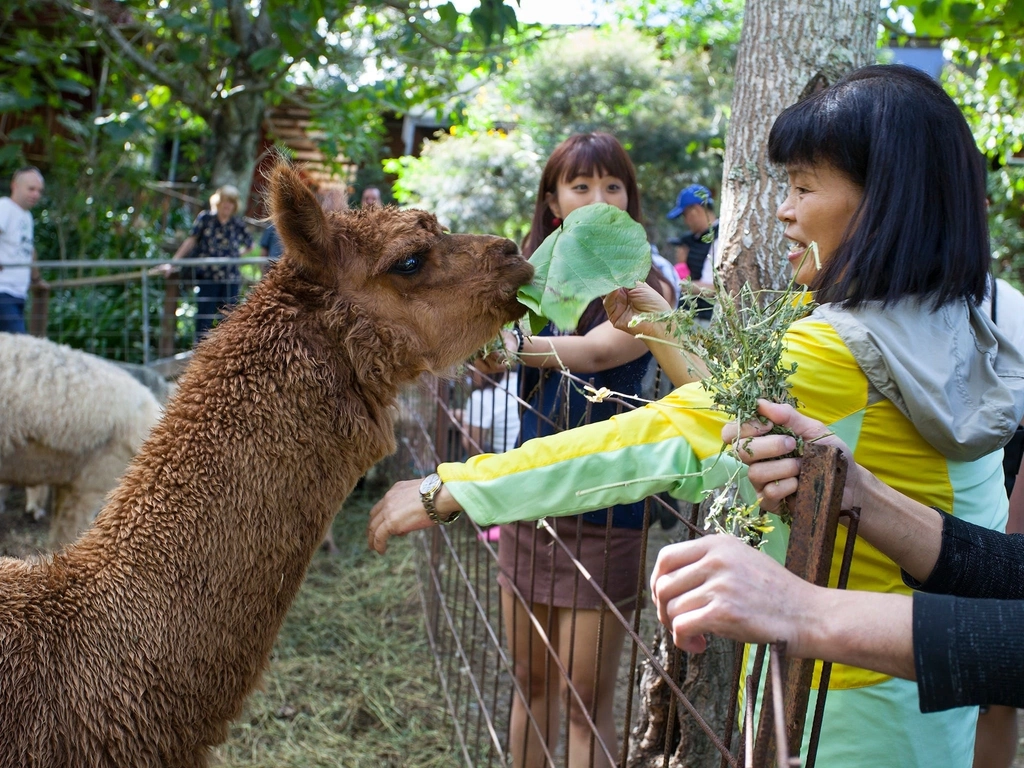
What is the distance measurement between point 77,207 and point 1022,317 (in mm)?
10556

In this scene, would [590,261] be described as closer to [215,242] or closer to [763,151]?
[763,151]

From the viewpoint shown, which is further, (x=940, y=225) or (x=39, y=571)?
(x=39, y=571)

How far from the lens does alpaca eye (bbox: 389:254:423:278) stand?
1.93 meters

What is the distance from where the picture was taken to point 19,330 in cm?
702

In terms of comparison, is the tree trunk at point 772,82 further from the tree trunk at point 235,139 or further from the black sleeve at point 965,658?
the tree trunk at point 235,139

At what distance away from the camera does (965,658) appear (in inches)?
36.8

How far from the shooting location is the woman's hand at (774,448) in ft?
3.70

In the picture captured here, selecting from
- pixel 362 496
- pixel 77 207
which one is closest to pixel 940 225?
pixel 362 496

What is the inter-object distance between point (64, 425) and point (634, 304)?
168 inches

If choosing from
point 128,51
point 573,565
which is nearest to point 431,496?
point 573,565

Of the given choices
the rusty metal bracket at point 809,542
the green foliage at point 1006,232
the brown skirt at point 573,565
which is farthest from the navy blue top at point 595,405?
the green foliage at point 1006,232

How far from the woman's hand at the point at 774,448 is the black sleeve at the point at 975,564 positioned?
26cm

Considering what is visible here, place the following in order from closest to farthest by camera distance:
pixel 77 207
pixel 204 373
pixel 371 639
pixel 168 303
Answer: pixel 204 373 → pixel 371 639 → pixel 168 303 → pixel 77 207

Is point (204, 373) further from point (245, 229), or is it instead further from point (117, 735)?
point (245, 229)
